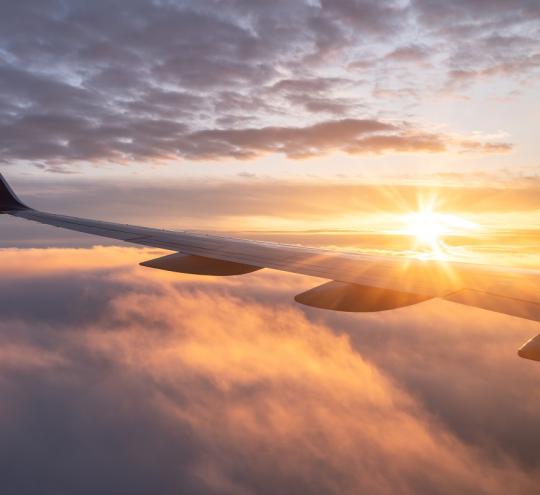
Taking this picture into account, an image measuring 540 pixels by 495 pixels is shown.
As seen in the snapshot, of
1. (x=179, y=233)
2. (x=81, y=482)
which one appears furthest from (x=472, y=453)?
(x=179, y=233)

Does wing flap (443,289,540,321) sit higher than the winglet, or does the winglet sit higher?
the winglet

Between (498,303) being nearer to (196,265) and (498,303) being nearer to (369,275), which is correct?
(369,275)

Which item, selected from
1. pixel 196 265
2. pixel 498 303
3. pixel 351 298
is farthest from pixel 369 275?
pixel 196 265

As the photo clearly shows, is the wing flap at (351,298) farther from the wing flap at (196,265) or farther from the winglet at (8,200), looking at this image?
the winglet at (8,200)

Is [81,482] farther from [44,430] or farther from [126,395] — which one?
[126,395]

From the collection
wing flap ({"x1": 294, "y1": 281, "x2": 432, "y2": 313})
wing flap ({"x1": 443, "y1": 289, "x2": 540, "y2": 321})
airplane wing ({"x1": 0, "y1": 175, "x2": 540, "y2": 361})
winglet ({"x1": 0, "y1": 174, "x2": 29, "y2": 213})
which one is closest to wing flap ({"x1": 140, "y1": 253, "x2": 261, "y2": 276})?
airplane wing ({"x1": 0, "y1": 175, "x2": 540, "y2": 361})

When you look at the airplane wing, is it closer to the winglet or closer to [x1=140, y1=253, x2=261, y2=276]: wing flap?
[x1=140, y1=253, x2=261, y2=276]: wing flap

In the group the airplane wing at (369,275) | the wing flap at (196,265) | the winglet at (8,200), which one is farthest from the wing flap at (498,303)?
the winglet at (8,200)
